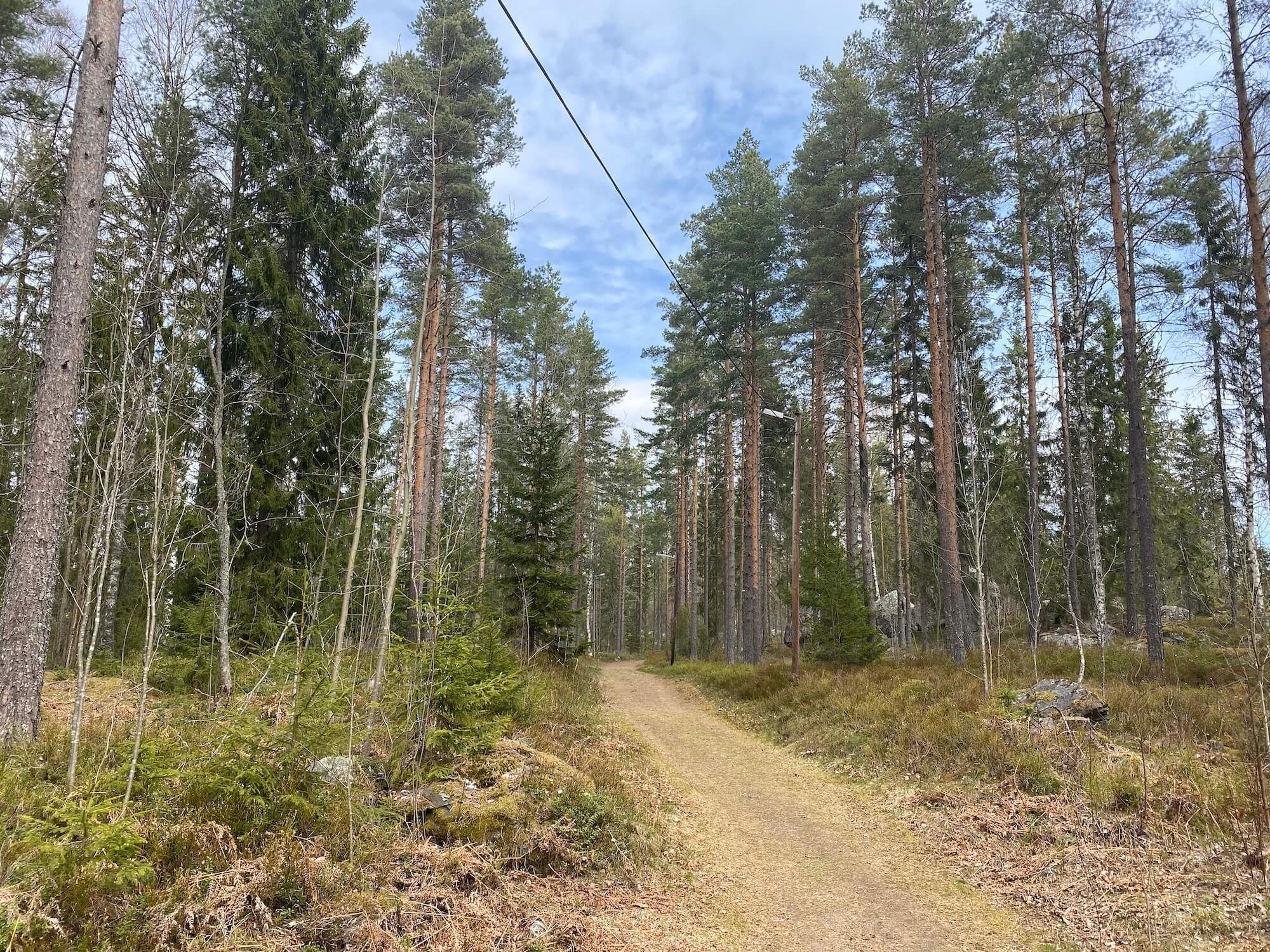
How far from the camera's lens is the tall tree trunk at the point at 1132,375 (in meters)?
11.2

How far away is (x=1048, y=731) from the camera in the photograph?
7.67 m

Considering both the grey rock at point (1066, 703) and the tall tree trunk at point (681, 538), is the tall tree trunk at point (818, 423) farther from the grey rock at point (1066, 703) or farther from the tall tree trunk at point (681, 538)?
the grey rock at point (1066, 703)

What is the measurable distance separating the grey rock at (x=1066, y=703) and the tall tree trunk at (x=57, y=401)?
11054 mm

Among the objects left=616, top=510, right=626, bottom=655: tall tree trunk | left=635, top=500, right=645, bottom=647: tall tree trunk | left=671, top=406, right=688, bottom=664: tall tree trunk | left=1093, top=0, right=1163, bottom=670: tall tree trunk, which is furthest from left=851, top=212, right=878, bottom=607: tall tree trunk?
left=635, top=500, right=645, bottom=647: tall tree trunk

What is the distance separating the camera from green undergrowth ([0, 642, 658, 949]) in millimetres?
2984

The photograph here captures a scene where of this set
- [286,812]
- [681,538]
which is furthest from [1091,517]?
[286,812]

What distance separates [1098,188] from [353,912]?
64.6 feet

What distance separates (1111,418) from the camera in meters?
21.3

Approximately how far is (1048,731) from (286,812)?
8468mm

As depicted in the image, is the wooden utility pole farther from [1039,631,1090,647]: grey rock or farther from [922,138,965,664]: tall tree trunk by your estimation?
[1039,631,1090,647]: grey rock

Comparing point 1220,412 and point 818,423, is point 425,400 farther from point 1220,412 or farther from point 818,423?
point 1220,412

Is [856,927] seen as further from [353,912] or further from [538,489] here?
[538,489]

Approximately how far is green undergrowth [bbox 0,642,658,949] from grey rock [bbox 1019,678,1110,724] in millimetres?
5657

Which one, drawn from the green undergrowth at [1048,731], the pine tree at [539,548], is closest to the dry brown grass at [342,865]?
the green undergrowth at [1048,731]
